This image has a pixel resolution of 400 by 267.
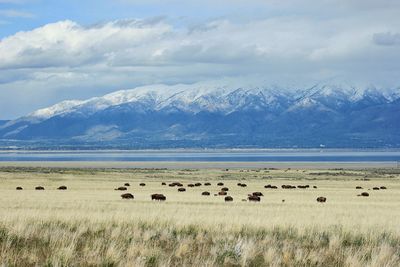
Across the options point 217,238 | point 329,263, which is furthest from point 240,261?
point 217,238

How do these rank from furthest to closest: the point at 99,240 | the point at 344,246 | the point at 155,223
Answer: the point at 155,223, the point at 344,246, the point at 99,240

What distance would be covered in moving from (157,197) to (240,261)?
3011cm

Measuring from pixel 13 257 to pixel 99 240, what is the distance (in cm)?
270

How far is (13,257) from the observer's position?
12.8m

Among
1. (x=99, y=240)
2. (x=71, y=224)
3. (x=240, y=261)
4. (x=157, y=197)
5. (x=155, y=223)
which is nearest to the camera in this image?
(x=240, y=261)

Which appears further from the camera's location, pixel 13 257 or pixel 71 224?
pixel 71 224

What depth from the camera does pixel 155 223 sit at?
1961 cm

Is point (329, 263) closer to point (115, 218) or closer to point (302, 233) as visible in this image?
point (302, 233)

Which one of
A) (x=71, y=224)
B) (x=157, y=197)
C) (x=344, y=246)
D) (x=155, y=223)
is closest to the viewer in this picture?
(x=344, y=246)

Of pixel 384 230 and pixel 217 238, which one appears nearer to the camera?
pixel 217 238

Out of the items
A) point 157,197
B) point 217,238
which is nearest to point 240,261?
point 217,238

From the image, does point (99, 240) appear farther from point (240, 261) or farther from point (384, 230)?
point (384, 230)

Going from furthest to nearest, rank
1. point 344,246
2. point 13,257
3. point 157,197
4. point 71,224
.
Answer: point 157,197, point 71,224, point 344,246, point 13,257

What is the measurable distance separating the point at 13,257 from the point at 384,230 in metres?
11.8
